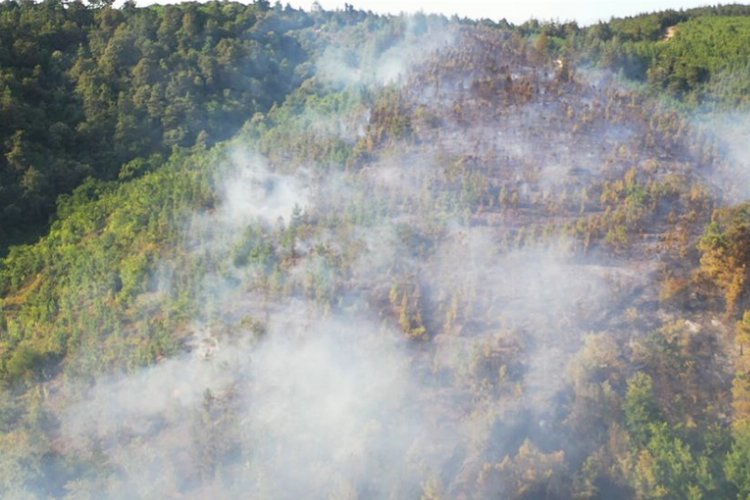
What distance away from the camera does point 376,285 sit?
12.7m

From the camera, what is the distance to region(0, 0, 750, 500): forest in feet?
31.2

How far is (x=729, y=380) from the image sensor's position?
10.7 metres

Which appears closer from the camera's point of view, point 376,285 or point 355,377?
point 355,377

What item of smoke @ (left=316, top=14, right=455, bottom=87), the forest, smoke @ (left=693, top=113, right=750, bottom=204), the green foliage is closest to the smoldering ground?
the forest

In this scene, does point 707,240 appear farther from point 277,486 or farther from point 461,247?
point 277,486

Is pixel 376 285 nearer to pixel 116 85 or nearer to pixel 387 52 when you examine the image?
pixel 387 52

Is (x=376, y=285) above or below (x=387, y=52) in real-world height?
below

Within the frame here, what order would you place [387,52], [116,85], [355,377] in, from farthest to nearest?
[387,52] → [116,85] → [355,377]

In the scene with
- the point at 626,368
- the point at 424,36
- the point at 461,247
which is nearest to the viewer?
the point at 626,368

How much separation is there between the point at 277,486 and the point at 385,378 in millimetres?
2429

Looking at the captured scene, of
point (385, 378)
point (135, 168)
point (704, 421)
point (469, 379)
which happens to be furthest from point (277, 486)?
point (135, 168)

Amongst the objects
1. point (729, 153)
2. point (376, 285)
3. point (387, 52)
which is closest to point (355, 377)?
point (376, 285)

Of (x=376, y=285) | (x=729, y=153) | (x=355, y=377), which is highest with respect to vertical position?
(x=729, y=153)

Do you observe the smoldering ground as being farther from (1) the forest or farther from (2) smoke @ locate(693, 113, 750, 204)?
(2) smoke @ locate(693, 113, 750, 204)
